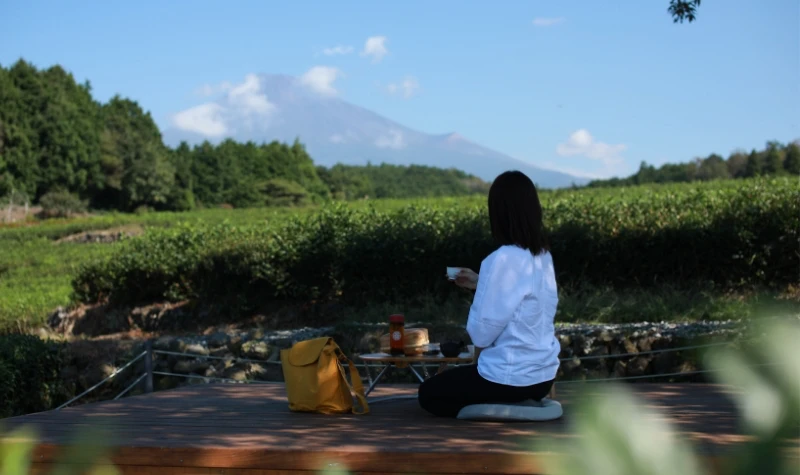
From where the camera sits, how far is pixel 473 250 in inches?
505

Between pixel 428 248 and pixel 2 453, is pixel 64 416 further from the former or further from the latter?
pixel 428 248

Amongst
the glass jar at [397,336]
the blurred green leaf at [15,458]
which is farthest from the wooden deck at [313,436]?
the blurred green leaf at [15,458]

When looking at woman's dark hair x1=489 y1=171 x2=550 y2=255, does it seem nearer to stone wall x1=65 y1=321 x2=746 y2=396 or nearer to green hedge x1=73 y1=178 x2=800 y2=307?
stone wall x1=65 y1=321 x2=746 y2=396

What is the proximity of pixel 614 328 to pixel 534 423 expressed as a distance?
16.7 ft

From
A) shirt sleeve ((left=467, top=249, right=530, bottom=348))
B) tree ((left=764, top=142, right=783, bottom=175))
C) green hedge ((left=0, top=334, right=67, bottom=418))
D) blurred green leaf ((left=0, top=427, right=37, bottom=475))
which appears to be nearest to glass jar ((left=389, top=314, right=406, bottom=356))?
shirt sleeve ((left=467, top=249, right=530, bottom=348))

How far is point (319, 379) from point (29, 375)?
5178mm

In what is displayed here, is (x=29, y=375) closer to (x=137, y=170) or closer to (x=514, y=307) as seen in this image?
(x=514, y=307)

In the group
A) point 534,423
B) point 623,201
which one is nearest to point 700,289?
point 623,201

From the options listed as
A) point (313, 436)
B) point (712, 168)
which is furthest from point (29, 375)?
point (712, 168)

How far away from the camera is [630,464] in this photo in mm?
559

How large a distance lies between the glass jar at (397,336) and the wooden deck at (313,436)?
40 cm

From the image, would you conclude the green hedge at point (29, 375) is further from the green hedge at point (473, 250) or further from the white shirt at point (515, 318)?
the white shirt at point (515, 318)

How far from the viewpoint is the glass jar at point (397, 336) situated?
5363 millimetres

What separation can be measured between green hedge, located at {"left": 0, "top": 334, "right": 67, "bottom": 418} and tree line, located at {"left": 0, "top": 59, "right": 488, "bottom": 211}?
1853 inches
